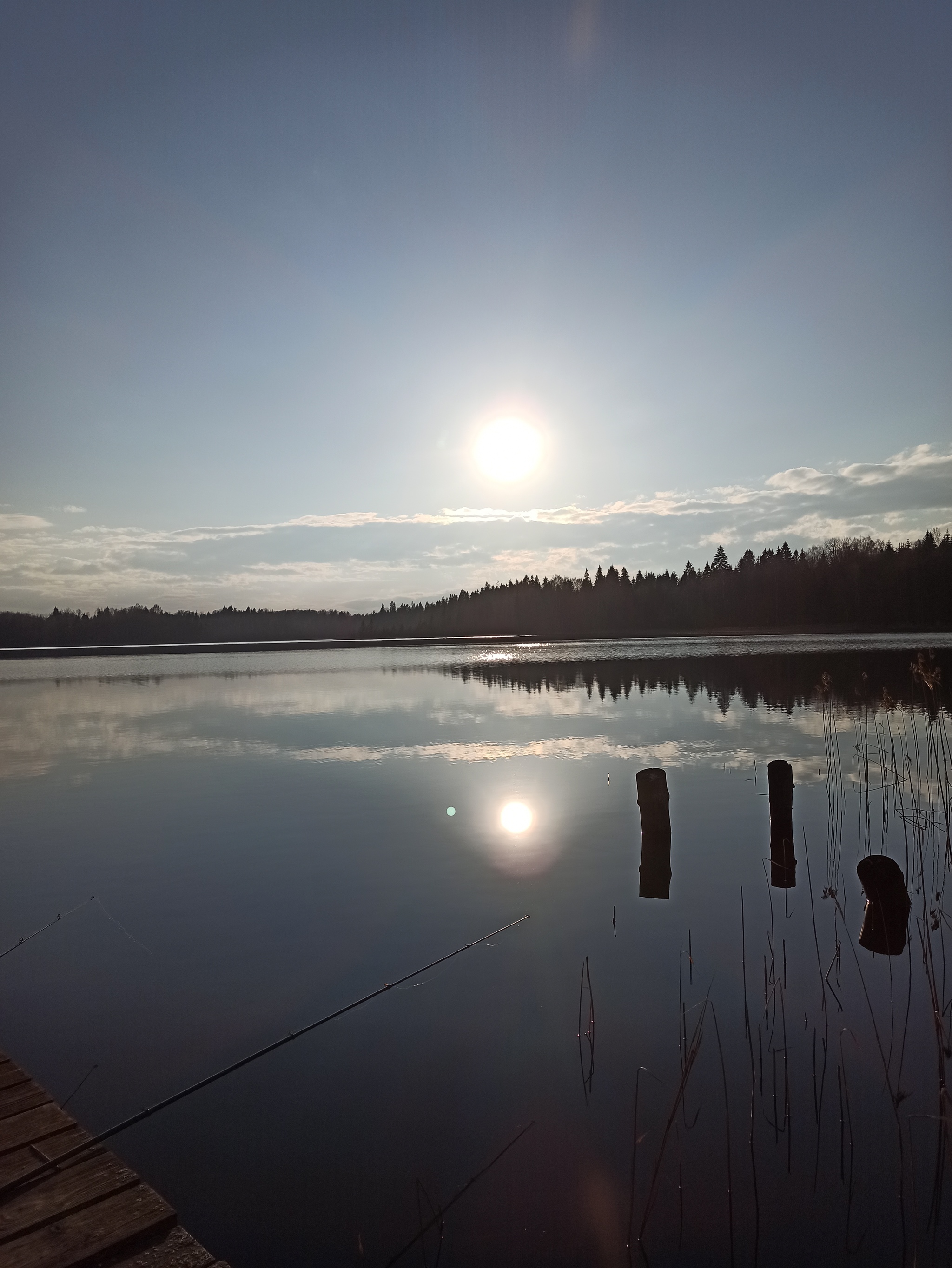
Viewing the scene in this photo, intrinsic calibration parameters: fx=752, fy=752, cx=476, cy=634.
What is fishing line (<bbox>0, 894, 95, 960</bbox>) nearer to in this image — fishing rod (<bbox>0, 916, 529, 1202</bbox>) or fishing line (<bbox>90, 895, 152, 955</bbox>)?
fishing line (<bbox>90, 895, 152, 955</bbox>)

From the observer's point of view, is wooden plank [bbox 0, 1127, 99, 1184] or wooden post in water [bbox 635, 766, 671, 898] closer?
wooden plank [bbox 0, 1127, 99, 1184]

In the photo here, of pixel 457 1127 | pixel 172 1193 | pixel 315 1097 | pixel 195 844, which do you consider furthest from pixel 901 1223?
pixel 195 844

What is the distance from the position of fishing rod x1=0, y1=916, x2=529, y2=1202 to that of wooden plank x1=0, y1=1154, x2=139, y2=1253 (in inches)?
3.0

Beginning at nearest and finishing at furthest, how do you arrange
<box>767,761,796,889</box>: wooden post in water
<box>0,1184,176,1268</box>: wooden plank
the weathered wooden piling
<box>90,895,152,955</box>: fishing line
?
1. <box>0,1184,176,1268</box>: wooden plank
2. the weathered wooden piling
3. <box>90,895,152,955</box>: fishing line
4. <box>767,761,796,889</box>: wooden post in water

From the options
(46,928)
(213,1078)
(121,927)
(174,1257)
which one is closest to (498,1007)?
(213,1078)

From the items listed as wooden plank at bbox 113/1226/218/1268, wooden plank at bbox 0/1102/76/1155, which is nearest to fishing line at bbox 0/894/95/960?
wooden plank at bbox 0/1102/76/1155

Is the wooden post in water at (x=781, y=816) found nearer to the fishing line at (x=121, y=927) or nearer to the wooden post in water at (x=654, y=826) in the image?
the wooden post in water at (x=654, y=826)

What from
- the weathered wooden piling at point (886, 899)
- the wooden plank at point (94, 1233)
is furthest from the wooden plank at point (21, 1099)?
the weathered wooden piling at point (886, 899)

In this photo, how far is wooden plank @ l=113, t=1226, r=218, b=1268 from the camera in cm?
375

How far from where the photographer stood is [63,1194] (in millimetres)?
4254

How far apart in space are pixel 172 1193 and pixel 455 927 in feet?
16.3

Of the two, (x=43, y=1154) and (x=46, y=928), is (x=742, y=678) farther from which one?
(x=43, y=1154)

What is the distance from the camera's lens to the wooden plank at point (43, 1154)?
4.43 meters

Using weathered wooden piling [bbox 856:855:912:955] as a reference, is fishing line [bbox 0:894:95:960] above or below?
below
